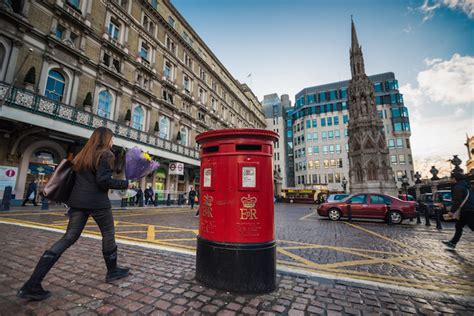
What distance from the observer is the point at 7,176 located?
38.4ft

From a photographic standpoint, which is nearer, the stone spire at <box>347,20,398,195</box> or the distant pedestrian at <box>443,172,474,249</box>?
the distant pedestrian at <box>443,172,474,249</box>

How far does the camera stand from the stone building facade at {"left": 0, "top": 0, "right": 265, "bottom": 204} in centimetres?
1267

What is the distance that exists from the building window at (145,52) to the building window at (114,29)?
8.38 ft

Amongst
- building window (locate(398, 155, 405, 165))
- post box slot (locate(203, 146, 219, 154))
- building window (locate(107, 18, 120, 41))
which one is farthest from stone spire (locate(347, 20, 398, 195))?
building window (locate(107, 18, 120, 41))

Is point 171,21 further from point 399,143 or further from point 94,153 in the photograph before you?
point 399,143

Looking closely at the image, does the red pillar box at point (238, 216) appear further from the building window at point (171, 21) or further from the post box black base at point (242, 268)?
the building window at point (171, 21)

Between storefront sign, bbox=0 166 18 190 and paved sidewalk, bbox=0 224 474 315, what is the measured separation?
11.9 metres

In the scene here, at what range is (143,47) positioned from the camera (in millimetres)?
22531

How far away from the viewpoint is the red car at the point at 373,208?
9.98m

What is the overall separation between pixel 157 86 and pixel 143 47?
4.03 metres

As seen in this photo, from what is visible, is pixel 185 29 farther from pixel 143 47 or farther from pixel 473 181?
pixel 473 181

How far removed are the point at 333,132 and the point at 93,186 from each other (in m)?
61.5

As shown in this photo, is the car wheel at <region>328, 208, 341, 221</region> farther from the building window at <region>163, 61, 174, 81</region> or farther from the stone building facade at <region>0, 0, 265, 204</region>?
the building window at <region>163, 61, 174, 81</region>

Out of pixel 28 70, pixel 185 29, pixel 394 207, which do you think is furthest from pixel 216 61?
pixel 394 207
